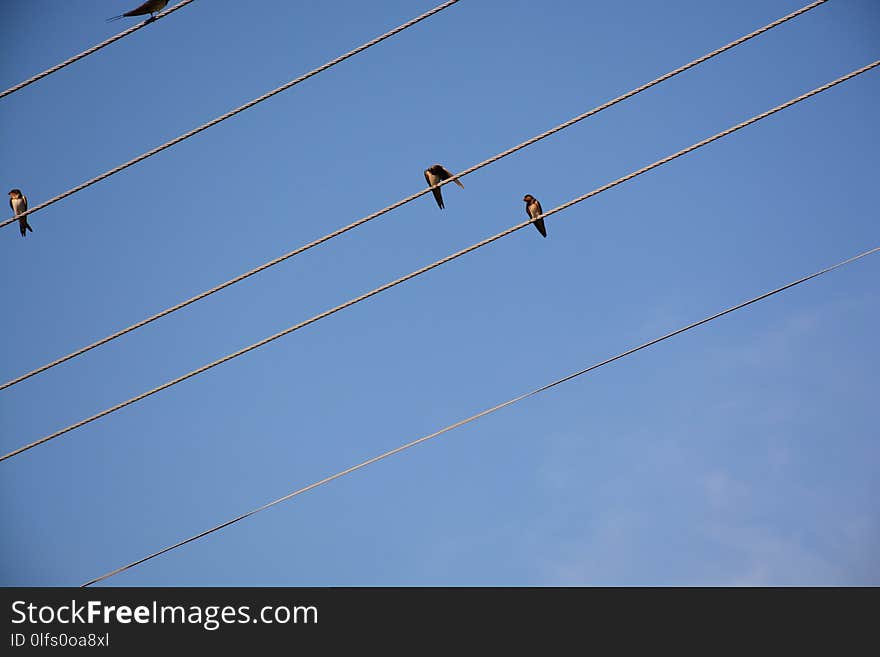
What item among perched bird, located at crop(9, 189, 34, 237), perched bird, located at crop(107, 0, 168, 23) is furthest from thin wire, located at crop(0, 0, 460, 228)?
perched bird, located at crop(9, 189, 34, 237)

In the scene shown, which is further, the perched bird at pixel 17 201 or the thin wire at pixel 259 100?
the perched bird at pixel 17 201

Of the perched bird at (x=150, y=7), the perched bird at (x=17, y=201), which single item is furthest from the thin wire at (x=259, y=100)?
the perched bird at (x=17, y=201)

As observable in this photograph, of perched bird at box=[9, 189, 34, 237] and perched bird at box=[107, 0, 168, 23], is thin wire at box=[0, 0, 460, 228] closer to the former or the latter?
perched bird at box=[107, 0, 168, 23]

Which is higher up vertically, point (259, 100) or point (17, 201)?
point (17, 201)

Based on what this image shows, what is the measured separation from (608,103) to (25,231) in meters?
9.85

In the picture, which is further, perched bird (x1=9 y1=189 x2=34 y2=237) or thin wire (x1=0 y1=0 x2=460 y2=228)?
perched bird (x1=9 y1=189 x2=34 y2=237)

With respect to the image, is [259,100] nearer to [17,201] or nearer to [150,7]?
[150,7]

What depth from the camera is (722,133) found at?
6570mm

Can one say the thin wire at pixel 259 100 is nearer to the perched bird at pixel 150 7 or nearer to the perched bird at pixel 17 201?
the perched bird at pixel 150 7

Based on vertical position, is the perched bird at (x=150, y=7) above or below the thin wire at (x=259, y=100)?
above

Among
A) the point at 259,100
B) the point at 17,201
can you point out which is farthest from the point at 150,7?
the point at 17,201
